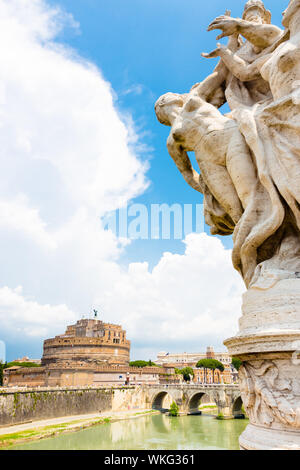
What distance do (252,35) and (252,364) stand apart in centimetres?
398

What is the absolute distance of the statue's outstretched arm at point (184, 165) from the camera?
16.8 ft

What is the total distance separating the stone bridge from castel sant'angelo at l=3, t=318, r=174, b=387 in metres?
3.89

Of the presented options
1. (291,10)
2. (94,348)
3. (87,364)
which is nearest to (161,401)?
(87,364)

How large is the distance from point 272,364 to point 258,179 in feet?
6.62

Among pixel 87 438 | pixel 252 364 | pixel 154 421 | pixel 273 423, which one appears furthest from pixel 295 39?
pixel 154 421

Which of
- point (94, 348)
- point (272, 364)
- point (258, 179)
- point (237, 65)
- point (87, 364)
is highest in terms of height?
point (237, 65)

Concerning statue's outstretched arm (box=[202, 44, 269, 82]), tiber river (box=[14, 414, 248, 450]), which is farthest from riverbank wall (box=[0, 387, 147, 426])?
statue's outstretched arm (box=[202, 44, 269, 82])

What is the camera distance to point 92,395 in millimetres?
37531

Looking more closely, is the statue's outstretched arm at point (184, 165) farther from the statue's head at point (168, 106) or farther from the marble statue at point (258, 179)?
the statue's head at point (168, 106)

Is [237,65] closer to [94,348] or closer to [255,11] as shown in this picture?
[255,11]

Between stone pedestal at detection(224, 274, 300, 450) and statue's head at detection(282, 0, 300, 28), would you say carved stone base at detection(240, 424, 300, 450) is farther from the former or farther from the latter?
statue's head at detection(282, 0, 300, 28)

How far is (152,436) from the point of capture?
89.9 ft

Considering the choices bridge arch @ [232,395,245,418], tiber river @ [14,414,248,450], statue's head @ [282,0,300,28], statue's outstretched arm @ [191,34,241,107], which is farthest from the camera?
bridge arch @ [232,395,245,418]

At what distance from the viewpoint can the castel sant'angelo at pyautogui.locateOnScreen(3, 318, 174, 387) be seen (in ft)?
140
